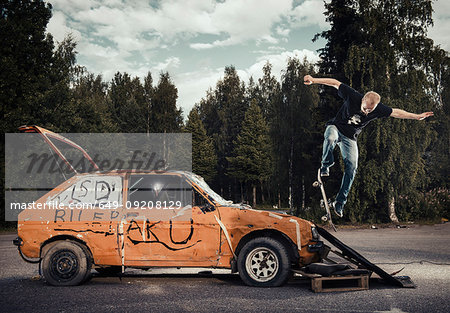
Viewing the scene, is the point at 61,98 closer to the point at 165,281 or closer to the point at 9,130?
the point at 9,130

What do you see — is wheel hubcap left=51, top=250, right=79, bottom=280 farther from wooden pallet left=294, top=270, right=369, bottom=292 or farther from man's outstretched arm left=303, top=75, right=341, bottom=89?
man's outstretched arm left=303, top=75, right=341, bottom=89

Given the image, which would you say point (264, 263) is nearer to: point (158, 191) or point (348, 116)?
point (158, 191)

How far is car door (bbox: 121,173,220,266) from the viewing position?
6.24 metres

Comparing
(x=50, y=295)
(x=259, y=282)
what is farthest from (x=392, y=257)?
(x=50, y=295)

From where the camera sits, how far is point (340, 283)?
6.46 meters

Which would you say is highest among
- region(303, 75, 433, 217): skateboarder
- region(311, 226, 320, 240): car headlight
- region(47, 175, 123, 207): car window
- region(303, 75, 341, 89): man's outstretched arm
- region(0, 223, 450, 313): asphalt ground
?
region(303, 75, 341, 89): man's outstretched arm

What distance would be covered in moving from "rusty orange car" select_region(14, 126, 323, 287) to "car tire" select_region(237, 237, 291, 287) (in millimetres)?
15

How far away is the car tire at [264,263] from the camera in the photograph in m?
6.06

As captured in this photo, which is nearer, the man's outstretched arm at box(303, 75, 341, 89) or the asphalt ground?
the asphalt ground

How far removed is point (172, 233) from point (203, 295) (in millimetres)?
1114

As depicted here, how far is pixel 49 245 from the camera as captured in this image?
256 inches

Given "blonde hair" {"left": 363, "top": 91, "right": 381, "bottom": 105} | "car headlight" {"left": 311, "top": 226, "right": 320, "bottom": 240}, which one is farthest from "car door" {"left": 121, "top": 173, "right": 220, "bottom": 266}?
"blonde hair" {"left": 363, "top": 91, "right": 381, "bottom": 105}

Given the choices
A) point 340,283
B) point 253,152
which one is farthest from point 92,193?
point 253,152

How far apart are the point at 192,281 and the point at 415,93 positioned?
14.9m
